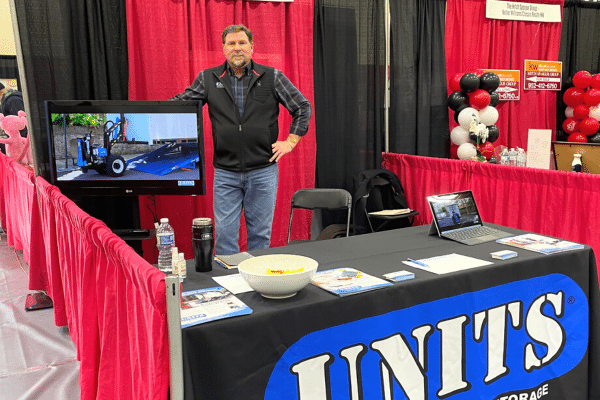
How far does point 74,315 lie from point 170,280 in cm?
145

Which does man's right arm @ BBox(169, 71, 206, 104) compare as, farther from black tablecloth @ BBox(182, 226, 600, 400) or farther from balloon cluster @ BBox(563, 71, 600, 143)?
balloon cluster @ BBox(563, 71, 600, 143)

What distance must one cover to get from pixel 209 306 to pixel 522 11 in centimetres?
481

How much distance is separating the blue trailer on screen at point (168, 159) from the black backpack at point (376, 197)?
139cm

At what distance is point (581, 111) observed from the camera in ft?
16.4

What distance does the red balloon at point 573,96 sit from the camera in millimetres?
5012

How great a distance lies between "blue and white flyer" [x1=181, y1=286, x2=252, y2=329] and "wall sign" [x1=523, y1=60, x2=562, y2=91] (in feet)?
15.3

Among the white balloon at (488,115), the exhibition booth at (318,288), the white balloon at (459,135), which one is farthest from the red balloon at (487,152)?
the exhibition booth at (318,288)

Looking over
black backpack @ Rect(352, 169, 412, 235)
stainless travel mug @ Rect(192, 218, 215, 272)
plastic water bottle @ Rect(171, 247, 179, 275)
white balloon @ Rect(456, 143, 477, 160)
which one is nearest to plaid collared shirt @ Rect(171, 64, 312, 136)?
black backpack @ Rect(352, 169, 412, 235)

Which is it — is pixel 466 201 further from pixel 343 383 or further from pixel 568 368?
pixel 343 383

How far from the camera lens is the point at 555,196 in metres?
3.05

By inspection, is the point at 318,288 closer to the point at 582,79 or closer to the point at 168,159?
the point at 168,159

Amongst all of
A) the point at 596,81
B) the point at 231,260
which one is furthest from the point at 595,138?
the point at 231,260

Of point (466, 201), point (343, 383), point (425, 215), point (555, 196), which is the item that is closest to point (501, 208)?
point (555, 196)

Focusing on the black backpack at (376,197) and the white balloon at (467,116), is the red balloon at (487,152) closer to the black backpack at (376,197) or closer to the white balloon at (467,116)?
the white balloon at (467,116)
